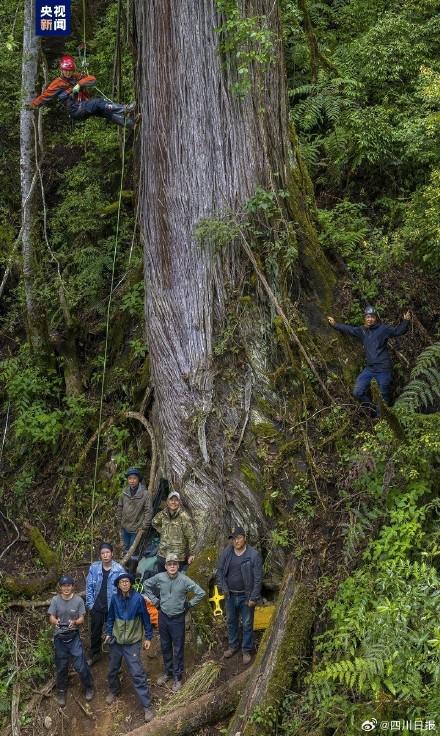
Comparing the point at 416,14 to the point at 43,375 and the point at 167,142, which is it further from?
the point at 43,375

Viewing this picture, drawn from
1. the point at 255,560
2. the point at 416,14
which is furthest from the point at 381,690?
the point at 416,14

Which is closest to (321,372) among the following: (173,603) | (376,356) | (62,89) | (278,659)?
(376,356)

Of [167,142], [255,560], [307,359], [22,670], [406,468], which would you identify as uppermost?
[167,142]

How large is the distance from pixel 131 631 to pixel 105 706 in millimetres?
955

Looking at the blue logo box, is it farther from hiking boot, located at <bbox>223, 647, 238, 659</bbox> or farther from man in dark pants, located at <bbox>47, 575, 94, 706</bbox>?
hiking boot, located at <bbox>223, 647, 238, 659</bbox>

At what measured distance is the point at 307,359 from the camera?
7.93m

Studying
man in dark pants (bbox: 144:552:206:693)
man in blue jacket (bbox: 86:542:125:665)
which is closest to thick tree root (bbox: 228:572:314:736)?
man in dark pants (bbox: 144:552:206:693)

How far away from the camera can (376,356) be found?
7.91m

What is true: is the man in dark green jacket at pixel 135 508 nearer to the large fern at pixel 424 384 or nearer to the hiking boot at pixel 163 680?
the hiking boot at pixel 163 680

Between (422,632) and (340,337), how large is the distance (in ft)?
12.9

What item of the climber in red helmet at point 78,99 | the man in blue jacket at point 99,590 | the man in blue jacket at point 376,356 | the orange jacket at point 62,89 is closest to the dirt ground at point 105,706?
the man in blue jacket at point 99,590

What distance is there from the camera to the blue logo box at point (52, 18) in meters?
10.2

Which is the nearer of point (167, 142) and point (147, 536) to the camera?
point (167, 142)

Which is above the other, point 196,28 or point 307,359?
point 196,28
